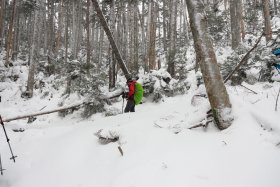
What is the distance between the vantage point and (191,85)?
1013 cm

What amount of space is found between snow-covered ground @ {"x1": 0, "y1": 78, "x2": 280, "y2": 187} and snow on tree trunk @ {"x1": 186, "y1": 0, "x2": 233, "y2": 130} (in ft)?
0.71

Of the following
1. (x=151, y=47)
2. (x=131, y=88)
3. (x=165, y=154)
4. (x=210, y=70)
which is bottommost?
(x=165, y=154)

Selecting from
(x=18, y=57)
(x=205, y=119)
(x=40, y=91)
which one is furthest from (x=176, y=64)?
(x=18, y=57)

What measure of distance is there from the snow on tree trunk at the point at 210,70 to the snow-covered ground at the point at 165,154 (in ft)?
0.71

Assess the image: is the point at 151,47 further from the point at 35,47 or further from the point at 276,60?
the point at 276,60

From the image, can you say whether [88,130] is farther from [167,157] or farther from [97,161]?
[167,157]

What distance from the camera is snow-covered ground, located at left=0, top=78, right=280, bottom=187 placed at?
3.53 metres

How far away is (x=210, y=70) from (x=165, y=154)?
5.29 ft

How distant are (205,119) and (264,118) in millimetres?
982

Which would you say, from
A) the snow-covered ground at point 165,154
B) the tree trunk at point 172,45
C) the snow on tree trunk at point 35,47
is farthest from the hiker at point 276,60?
the snow on tree trunk at point 35,47

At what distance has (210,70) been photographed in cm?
449

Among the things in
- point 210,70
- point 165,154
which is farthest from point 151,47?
point 165,154

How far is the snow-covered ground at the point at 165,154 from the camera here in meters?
3.53

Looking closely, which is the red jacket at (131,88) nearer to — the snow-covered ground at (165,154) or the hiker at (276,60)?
the snow-covered ground at (165,154)
